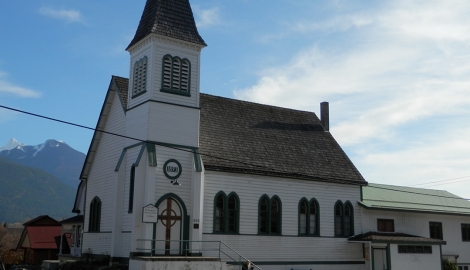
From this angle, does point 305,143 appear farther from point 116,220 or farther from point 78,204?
point 78,204

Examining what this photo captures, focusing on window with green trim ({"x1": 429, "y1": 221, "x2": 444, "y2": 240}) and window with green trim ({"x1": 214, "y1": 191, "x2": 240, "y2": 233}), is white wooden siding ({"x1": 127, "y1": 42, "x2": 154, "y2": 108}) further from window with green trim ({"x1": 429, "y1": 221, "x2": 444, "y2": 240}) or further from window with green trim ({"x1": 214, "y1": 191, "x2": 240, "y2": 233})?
window with green trim ({"x1": 429, "y1": 221, "x2": 444, "y2": 240})

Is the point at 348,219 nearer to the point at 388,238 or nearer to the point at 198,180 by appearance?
the point at 388,238

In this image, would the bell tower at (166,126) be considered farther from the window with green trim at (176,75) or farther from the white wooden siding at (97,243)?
the white wooden siding at (97,243)

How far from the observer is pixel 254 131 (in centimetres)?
3422

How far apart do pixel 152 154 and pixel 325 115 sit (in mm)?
16790

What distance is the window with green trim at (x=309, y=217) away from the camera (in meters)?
32.7

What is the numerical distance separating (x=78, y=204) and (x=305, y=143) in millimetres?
16665

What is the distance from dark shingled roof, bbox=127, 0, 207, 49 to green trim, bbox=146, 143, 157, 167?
578 cm

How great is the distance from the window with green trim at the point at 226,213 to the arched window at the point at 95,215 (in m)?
7.14

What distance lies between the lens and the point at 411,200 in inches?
1524

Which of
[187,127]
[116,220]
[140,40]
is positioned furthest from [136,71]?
[116,220]

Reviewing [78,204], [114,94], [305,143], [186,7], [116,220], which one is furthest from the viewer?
[78,204]

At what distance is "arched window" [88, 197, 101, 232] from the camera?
104ft

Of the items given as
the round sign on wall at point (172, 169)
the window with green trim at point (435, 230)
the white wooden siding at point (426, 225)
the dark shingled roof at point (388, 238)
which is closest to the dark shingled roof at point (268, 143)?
the round sign on wall at point (172, 169)
